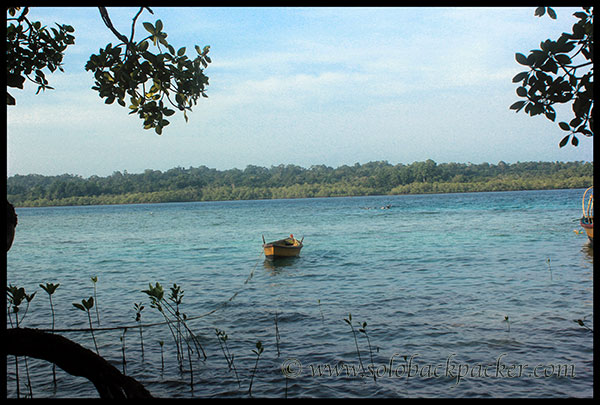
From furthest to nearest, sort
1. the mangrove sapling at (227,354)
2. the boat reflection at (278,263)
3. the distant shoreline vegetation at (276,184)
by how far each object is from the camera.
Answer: the distant shoreline vegetation at (276,184) → the boat reflection at (278,263) → the mangrove sapling at (227,354)

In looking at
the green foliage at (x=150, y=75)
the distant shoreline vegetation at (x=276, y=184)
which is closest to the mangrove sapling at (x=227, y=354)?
the green foliage at (x=150, y=75)

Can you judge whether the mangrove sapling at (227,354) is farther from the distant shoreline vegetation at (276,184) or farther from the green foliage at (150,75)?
the distant shoreline vegetation at (276,184)

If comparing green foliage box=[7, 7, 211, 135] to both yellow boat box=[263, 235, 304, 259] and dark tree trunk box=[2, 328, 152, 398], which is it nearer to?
dark tree trunk box=[2, 328, 152, 398]

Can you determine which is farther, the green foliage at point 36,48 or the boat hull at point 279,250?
the boat hull at point 279,250

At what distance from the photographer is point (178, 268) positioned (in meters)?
20.9

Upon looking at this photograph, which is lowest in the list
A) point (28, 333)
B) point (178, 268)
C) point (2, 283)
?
point (178, 268)

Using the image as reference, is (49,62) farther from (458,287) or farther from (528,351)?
(458,287)

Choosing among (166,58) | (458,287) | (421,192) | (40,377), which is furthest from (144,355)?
(421,192)

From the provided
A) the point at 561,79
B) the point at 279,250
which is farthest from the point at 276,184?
the point at 561,79

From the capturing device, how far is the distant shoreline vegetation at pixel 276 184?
132 metres

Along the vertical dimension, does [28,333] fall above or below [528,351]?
above

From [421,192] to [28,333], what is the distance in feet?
461

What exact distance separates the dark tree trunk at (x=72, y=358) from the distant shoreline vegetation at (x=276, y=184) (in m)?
133

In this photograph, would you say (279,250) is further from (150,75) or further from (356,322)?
(150,75)
